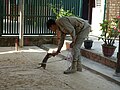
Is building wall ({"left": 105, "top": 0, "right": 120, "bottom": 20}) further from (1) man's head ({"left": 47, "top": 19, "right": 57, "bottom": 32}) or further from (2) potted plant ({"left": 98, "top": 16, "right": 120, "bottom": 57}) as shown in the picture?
(1) man's head ({"left": 47, "top": 19, "right": 57, "bottom": 32})

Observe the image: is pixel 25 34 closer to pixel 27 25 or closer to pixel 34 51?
pixel 27 25

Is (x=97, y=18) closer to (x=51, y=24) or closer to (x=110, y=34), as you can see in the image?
(x=110, y=34)

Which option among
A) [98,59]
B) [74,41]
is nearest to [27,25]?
[98,59]

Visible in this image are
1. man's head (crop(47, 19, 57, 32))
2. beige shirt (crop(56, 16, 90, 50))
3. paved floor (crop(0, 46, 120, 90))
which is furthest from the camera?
beige shirt (crop(56, 16, 90, 50))

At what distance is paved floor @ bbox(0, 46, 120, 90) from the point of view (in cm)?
579

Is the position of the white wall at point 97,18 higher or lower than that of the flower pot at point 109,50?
higher

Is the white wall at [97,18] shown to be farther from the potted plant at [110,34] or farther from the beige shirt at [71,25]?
the beige shirt at [71,25]

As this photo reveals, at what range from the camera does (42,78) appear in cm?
641

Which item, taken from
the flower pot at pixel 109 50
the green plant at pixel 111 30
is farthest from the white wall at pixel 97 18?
the flower pot at pixel 109 50

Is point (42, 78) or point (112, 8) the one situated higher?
point (112, 8)

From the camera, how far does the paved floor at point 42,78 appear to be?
19.0 feet

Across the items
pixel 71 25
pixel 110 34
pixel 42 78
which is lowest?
pixel 42 78

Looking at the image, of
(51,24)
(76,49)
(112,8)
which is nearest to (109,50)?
(76,49)

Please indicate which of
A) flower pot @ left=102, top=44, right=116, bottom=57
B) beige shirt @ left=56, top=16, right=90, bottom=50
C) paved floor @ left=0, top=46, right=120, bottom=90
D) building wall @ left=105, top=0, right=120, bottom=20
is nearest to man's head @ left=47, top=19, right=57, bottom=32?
beige shirt @ left=56, top=16, right=90, bottom=50
